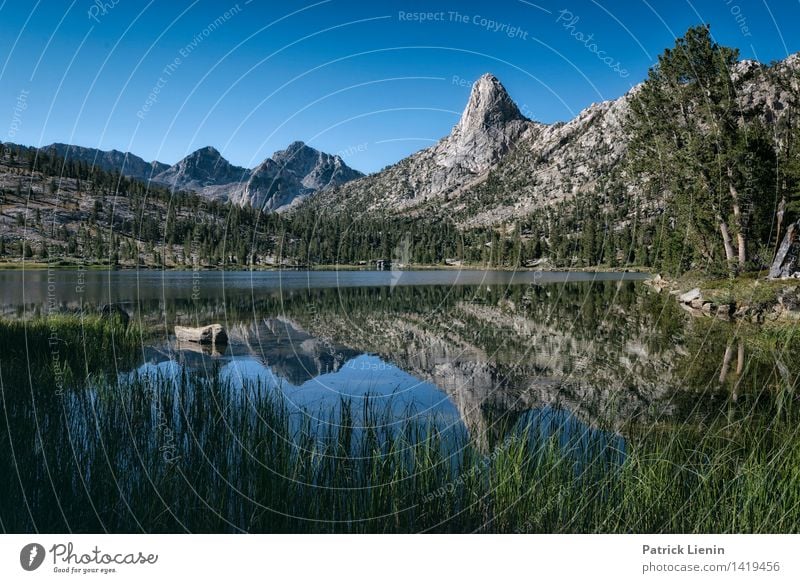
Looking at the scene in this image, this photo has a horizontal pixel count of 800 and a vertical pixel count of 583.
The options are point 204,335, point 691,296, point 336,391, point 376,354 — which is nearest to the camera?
point 336,391

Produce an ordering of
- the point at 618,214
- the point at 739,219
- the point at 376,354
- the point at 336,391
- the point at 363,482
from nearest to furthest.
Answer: the point at 363,482, the point at 336,391, the point at 376,354, the point at 739,219, the point at 618,214

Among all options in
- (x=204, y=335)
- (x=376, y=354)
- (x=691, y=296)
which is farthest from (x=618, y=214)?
(x=204, y=335)

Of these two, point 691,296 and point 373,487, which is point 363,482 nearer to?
point 373,487

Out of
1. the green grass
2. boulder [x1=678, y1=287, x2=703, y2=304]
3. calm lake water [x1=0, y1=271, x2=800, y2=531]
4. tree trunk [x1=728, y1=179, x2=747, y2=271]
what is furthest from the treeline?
calm lake water [x1=0, y1=271, x2=800, y2=531]

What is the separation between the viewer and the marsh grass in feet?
14.8

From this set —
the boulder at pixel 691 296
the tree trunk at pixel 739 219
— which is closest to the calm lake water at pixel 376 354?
the boulder at pixel 691 296

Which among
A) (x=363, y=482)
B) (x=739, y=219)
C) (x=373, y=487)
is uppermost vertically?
(x=739, y=219)

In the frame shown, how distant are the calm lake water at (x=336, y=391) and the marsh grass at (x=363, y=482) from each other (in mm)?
40

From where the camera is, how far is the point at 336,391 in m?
9.69

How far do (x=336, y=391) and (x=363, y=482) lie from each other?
15.0 feet

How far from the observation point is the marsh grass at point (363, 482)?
14.8 feet

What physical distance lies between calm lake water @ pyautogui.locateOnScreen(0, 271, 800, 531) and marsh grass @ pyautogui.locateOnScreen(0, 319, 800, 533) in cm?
4

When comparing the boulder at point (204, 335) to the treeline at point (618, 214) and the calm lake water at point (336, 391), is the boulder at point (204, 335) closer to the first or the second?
the calm lake water at point (336, 391)
